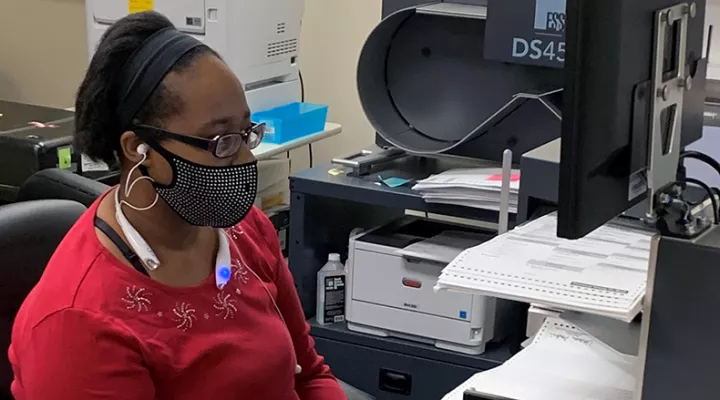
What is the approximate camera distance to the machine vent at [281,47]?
260 centimetres

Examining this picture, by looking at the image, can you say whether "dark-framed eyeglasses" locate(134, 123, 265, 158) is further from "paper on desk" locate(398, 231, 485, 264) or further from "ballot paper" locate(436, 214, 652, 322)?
"paper on desk" locate(398, 231, 485, 264)

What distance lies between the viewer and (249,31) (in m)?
2.49

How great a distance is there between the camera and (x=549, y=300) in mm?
1113

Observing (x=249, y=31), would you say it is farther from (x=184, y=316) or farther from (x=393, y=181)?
(x=184, y=316)

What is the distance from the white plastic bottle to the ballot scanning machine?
0.52 meters

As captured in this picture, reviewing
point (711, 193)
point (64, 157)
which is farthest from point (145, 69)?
point (64, 157)

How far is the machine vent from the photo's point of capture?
260cm

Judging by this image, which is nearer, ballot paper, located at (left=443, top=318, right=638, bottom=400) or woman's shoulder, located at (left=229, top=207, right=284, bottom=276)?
ballot paper, located at (left=443, top=318, right=638, bottom=400)

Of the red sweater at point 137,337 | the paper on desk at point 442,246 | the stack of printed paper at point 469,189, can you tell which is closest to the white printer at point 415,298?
the paper on desk at point 442,246

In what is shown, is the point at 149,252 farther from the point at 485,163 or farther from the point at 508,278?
the point at 485,163

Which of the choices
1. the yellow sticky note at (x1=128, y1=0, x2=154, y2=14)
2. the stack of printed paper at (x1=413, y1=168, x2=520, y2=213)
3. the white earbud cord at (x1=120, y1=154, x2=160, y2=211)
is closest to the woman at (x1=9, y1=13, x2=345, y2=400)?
the white earbud cord at (x1=120, y1=154, x2=160, y2=211)

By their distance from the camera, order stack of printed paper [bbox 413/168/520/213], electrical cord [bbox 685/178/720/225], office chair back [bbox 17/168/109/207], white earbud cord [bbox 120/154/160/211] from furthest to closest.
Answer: stack of printed paper [bbox 413/168/520/213], office chair back [bbox 17/168/109/207], white earbud cord [bbox 120/154/160/211], electrical cord [bbox 685/178/720/225]

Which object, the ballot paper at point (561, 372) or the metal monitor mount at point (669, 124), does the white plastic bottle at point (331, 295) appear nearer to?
the ballot paper at point (561, 372)

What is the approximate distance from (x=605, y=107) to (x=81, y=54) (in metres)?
2.61
